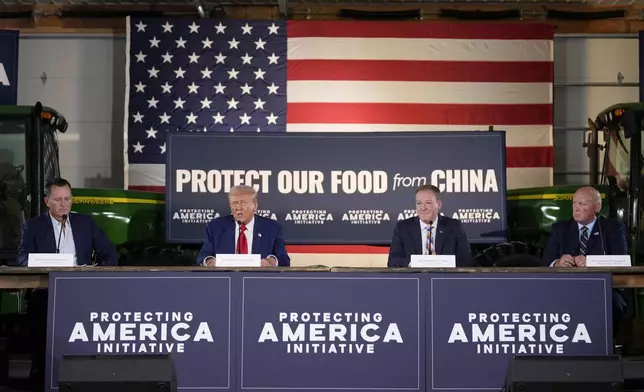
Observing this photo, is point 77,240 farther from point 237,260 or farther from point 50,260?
point 237,260

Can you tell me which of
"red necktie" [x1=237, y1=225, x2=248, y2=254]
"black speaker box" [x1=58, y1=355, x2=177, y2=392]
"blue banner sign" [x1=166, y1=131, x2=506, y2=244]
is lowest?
"black speaker box" [x1=58, y1=355, x2=177, y2=392]

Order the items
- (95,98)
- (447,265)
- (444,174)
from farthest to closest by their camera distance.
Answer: (95,98) → (444,174) → (447,265)

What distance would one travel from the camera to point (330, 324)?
196 inches

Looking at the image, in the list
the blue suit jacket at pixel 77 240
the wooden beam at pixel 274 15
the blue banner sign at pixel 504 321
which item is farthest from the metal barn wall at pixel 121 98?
the blue banner sign at pixel 504 321

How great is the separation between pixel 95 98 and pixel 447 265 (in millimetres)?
6860

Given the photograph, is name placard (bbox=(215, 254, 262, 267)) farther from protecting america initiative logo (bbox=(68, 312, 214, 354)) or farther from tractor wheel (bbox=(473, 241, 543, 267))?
tractor wheel (bbox=(473, 241, 543, 267))

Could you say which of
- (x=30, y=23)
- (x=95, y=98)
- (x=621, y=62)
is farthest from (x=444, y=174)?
(x=30, y=23)

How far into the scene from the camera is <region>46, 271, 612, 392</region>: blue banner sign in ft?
16.2

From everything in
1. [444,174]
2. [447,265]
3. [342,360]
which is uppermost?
[444,174]

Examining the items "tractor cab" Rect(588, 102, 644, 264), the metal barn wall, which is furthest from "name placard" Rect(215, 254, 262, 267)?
the metal barn wall

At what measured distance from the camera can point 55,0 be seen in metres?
11.0

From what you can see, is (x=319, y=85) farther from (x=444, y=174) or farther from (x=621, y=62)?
(x=621, y=62)

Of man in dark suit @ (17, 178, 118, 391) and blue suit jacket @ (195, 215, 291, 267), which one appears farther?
blue suit jacket @ (195, 215, 291, 267)

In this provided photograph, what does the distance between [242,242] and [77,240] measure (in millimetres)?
1172
